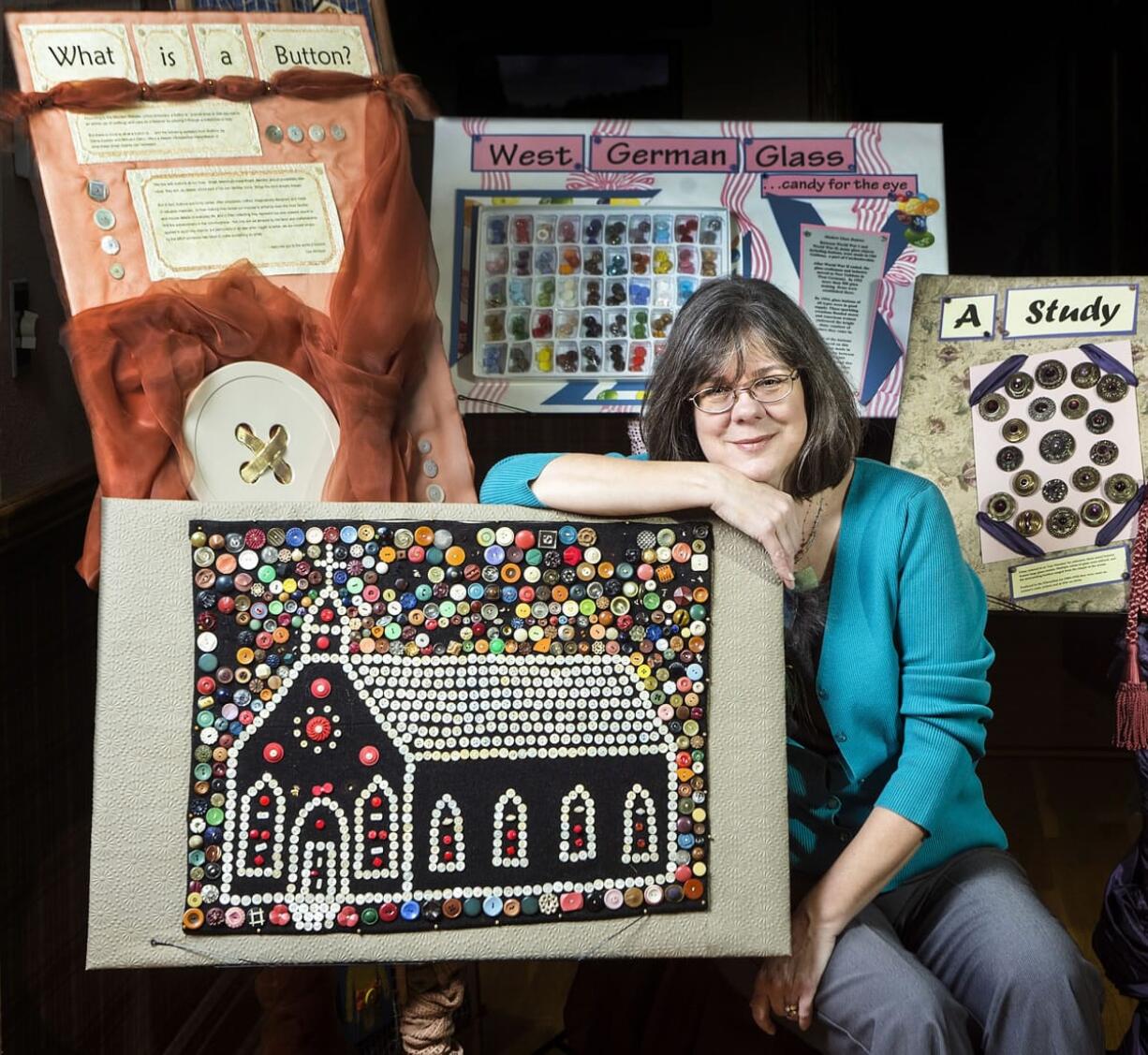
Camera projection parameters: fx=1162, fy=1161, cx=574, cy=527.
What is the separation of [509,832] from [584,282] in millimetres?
1062

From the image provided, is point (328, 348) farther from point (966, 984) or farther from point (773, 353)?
point (966, 984)

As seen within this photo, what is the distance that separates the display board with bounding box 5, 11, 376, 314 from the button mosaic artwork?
18.5 inches

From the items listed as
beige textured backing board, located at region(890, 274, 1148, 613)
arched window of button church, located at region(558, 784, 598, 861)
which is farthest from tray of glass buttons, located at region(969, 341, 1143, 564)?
arched window of button church, located at region(558, 784, 598, 861)

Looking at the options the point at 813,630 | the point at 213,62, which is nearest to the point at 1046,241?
the point at 813,630

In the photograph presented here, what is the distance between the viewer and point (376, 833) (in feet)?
3.76

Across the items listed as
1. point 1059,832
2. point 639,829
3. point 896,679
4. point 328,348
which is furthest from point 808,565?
point 1059,832

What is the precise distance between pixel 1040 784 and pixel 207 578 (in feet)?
6.72

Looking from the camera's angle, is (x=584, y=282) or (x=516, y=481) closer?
(x=516, y=481)

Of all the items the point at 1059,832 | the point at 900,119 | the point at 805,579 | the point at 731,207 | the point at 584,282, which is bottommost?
the point at 1059,832

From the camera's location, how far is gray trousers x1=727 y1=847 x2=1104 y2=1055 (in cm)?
126

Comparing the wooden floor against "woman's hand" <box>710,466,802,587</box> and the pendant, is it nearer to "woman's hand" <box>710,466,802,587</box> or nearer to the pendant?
the pendant

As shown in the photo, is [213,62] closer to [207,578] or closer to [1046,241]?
[207,578]

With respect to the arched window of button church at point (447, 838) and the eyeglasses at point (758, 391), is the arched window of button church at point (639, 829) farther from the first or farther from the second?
the eyeglasses at point (758, 391)

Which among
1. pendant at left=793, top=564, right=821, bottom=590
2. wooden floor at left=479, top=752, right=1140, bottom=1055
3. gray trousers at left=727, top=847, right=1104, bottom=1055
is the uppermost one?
pendant at left=793, top=564, right=821, bottom=590
